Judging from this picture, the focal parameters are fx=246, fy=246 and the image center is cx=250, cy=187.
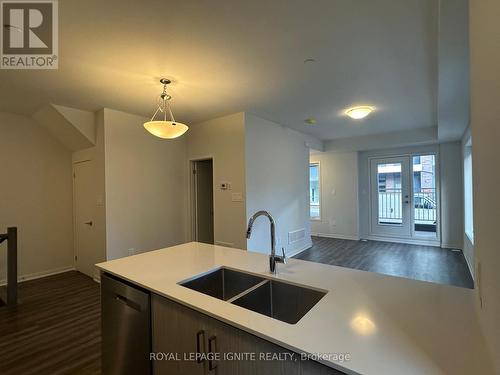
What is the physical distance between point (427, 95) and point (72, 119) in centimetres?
494

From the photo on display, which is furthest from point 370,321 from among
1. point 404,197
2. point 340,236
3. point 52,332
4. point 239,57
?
point 340,236

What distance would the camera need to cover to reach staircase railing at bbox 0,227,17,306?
295 centimetres

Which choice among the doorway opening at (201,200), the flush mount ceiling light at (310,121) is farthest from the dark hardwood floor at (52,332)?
the flush mount ceiling light at (310,121)

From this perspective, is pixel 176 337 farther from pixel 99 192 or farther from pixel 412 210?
pixel 412 210

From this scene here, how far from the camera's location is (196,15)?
1.74 metres

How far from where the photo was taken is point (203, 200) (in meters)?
A: 4.89

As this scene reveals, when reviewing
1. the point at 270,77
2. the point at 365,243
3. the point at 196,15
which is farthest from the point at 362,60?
the point at 365,243

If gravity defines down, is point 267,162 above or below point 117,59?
below

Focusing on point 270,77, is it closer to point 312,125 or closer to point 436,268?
point 312,125

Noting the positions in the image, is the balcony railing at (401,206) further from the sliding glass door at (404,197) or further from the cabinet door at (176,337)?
the cabinet door at (176,337)

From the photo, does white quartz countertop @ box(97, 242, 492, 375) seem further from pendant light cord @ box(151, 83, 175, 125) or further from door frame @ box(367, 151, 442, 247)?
door frame @ box(367, 151, 442, 247)

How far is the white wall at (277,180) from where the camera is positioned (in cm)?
398

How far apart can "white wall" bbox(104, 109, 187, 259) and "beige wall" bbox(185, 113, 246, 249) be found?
688 mm

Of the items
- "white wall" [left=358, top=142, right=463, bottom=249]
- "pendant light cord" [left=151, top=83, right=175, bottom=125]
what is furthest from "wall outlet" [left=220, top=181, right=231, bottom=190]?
"white wall" [left=358, top=142, right=463, bottom=249]
